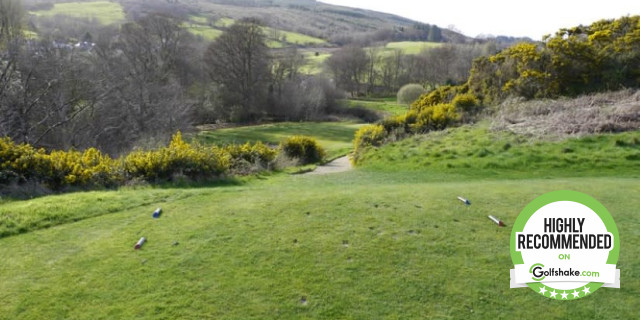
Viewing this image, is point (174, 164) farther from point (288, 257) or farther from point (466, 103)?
point (466, 103)

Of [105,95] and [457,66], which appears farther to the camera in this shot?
[457,66]

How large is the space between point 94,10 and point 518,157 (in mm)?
115851

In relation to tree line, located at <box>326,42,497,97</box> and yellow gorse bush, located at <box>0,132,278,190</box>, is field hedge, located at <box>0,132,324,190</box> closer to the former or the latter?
yellow gorse bush, located at <box>0,132,278,190</box>

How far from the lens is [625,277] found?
5.65 meters

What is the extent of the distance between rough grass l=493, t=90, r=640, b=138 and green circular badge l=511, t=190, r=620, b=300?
11232mm

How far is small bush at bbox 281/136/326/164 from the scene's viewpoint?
22.2m

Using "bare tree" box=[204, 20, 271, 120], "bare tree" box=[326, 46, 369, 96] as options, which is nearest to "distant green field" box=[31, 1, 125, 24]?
"bare tree" box=[326, 46, 369, 96]

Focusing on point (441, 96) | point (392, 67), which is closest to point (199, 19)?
point (392, 67)

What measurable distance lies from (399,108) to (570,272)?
185ft

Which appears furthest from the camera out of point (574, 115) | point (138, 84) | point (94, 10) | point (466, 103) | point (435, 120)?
point (94, 10)

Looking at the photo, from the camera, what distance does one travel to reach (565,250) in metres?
5.79

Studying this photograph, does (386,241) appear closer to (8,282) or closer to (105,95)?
(8,282)

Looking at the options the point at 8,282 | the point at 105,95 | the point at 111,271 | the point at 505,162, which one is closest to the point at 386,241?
the point at 111,271

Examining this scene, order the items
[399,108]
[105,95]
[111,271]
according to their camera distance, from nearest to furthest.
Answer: [111,271], [105,95], [399,108]
